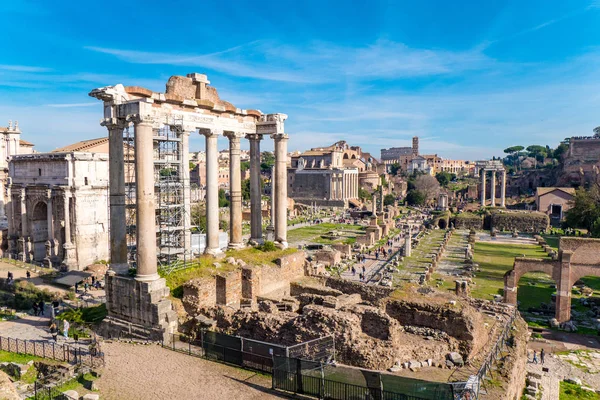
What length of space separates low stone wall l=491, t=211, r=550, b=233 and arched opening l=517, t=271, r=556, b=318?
103 ft

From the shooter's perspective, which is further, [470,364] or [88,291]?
[88,291]

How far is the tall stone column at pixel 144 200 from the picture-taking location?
42.5ft

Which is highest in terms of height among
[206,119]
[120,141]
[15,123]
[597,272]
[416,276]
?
[15,123]

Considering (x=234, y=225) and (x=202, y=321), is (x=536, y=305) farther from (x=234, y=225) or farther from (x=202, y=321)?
(x=202, y=321)

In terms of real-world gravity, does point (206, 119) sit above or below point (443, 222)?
above

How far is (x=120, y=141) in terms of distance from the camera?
1402 cm

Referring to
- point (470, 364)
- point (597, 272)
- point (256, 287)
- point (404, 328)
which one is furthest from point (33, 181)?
point (597, 272)

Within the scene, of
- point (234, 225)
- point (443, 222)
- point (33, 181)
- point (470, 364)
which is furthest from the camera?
point (443, 222)

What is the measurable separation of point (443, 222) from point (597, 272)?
137ft

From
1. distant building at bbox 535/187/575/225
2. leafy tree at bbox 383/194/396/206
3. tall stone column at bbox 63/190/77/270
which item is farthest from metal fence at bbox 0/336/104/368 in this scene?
leafy tree at bbox 383/194/396/206

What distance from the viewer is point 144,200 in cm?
1301

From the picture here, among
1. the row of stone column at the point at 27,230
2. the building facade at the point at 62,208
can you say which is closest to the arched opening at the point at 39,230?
the building facade at the point at 62,208

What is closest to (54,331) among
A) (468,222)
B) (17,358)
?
(17,358)

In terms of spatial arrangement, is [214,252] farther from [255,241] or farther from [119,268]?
[119,268]
